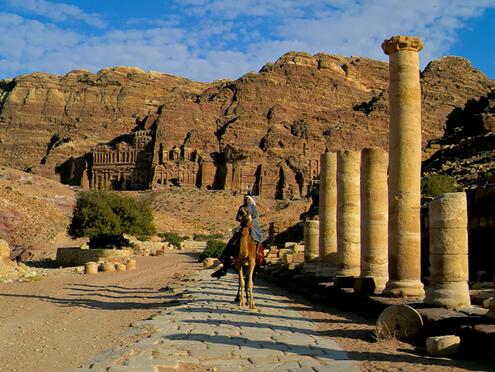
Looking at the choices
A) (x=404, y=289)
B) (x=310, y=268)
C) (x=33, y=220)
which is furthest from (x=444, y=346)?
(x=33, y=220)

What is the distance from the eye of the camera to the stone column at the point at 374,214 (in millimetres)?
13016

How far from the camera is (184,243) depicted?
52688 mm

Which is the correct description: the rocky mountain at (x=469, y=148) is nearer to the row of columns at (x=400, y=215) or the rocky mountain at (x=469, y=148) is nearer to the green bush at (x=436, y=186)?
the green bush at (x=436, y=186)

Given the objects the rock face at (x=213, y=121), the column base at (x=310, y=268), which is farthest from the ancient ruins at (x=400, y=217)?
the rock face at (x=213, y=121)

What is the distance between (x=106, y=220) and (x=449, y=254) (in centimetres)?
3221

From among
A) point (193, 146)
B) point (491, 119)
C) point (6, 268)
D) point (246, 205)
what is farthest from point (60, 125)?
point (246, 205)

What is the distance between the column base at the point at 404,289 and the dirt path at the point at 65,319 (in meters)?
4.29

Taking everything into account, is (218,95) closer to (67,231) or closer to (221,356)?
(67,231)

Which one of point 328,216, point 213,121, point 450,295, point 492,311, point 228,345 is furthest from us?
point 213,121

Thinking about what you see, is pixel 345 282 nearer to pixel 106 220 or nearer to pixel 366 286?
pixel 366 286

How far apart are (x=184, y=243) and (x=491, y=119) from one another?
27.3m

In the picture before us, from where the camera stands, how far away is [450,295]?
357 inches

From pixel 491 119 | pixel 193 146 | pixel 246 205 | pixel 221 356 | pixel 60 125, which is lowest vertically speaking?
pixel 221 356

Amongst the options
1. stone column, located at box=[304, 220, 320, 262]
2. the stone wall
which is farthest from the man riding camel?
the stone wall
